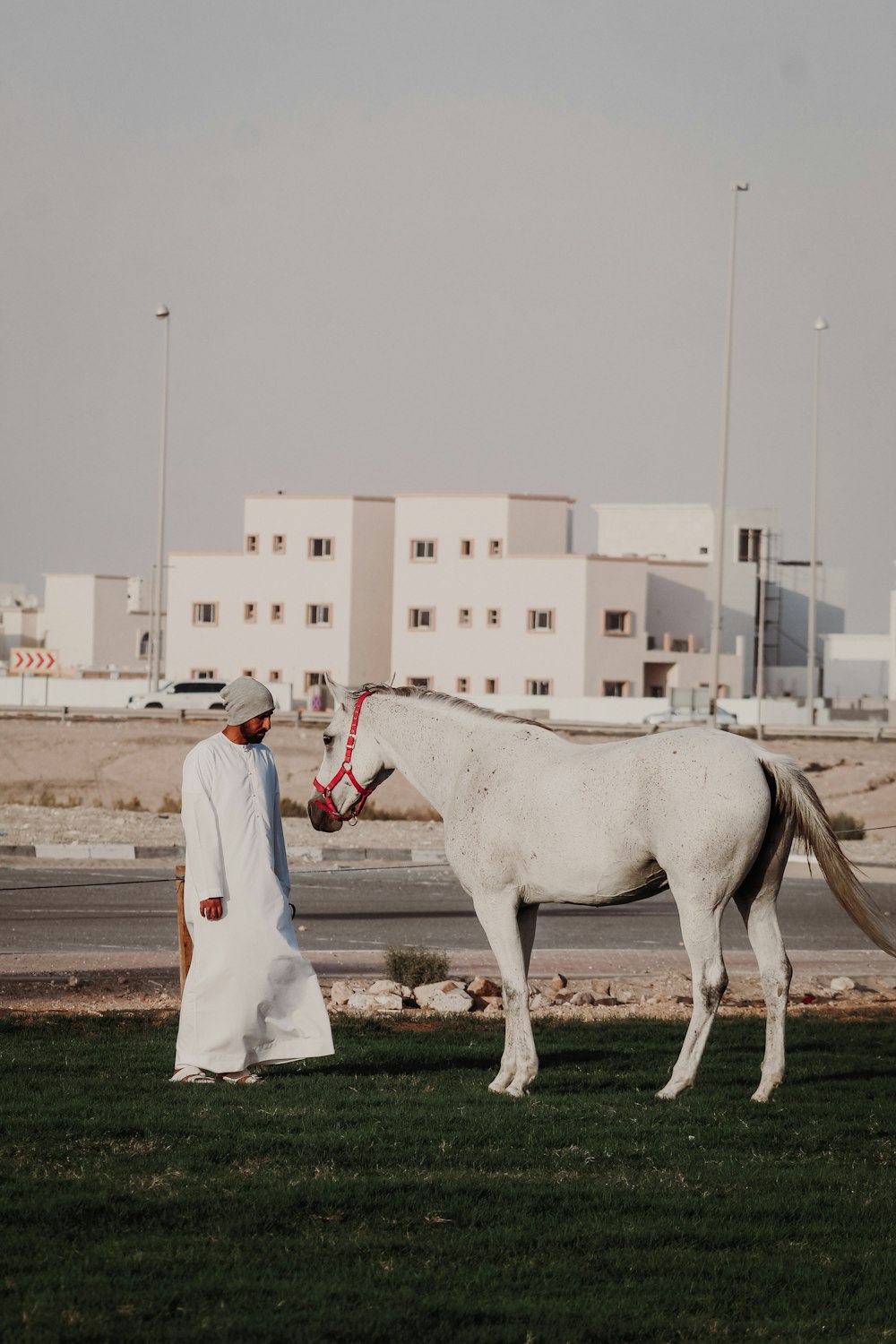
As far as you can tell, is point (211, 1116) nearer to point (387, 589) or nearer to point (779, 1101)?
point (779, 1101)

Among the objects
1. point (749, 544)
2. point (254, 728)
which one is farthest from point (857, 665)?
point (254, 728)

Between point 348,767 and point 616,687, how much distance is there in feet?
222

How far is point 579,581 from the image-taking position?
7550cm

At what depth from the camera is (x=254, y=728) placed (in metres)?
8.68

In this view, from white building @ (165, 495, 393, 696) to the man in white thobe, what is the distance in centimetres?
6953

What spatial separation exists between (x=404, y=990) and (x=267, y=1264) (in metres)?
7.51

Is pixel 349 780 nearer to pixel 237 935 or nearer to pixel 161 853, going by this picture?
pixel 237 935

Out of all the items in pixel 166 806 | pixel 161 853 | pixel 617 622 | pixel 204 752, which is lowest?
pixel 166 806

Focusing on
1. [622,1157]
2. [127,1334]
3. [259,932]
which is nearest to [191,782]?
[259,932]

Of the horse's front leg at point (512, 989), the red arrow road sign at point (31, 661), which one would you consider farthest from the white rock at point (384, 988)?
the red arrow road sign at point (31, 661)

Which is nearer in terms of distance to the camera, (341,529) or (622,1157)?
(622,1157)

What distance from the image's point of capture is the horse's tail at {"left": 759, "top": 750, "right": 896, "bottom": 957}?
27.8 ft

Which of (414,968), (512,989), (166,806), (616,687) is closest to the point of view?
(512,989)

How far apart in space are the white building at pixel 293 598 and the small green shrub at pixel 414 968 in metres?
64.9
